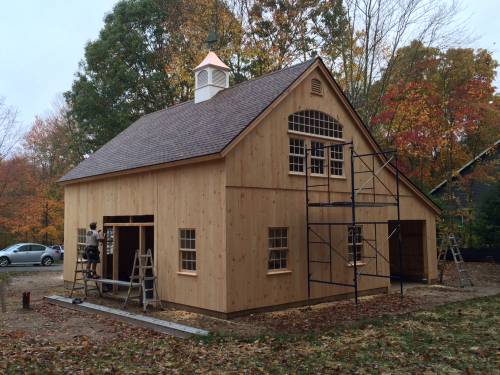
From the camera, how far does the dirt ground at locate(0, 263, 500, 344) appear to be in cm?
1095

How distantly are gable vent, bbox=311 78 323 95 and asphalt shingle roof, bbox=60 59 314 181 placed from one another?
611 mm

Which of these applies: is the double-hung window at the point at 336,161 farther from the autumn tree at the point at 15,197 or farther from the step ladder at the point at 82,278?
the autumn tree at the point at 15,197

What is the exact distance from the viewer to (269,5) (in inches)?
1220

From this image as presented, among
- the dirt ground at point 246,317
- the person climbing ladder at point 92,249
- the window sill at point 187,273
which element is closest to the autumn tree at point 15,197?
the dirt ground at point 246,317

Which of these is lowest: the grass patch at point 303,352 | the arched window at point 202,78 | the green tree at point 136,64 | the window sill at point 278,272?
the grass patch at point 303,352

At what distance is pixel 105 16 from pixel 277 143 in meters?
28.1

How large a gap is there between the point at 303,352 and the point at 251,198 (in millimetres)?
5039

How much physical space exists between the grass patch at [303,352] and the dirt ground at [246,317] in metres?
0.79

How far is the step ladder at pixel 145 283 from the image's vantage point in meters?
13.5

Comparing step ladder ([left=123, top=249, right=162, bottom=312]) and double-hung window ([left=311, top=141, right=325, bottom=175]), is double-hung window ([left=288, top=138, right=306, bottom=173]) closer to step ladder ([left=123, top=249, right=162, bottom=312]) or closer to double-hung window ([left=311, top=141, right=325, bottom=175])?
double-hung window ([left=311, top=141, right=325, bottom=175])

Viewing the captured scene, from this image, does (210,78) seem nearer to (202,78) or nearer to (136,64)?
(202,78)

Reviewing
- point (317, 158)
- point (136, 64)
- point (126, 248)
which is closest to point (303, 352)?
point (317, 158)

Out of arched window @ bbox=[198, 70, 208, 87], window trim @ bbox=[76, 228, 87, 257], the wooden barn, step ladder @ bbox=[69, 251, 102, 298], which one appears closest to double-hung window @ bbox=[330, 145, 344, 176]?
the wooden barn

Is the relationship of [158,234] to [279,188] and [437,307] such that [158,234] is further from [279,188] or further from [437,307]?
[437,307]
